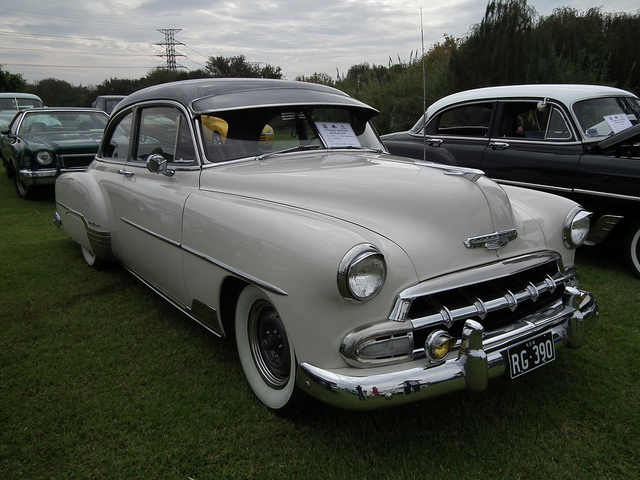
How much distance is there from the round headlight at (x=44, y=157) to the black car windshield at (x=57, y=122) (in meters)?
1.20

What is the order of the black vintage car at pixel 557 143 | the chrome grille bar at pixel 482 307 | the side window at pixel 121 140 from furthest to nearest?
the black vintage car at pixel 557 143
the side window at pixel 121 140
the chrome grille bar at pixel 482 307

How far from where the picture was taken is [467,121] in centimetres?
575

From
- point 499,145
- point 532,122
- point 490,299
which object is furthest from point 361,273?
point 532,122

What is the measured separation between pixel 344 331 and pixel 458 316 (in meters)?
0.47

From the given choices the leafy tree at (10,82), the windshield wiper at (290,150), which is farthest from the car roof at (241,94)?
the leafy tree at (10,82)

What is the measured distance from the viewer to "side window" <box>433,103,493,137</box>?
5.51 metres

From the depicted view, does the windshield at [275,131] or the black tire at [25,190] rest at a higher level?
the windshield at [275,131]

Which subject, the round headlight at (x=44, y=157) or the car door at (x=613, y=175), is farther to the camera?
the round headlight at (x=44, y=157)

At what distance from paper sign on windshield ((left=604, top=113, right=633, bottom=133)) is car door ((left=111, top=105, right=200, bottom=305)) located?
13.1ft

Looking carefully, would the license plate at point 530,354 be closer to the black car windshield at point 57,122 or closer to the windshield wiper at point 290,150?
the windshield wiper at point 290,150

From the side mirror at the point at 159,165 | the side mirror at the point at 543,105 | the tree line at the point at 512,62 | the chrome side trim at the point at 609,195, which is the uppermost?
the tree line at the point at 512,62

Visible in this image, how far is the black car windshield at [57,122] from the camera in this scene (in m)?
9.05

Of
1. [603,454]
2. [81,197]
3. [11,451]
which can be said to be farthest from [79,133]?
[603,454]

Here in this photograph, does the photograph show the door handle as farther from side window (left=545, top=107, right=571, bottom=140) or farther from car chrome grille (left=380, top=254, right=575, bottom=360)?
car chrome grille (left=380, top=254, right=575, bottom=360)
